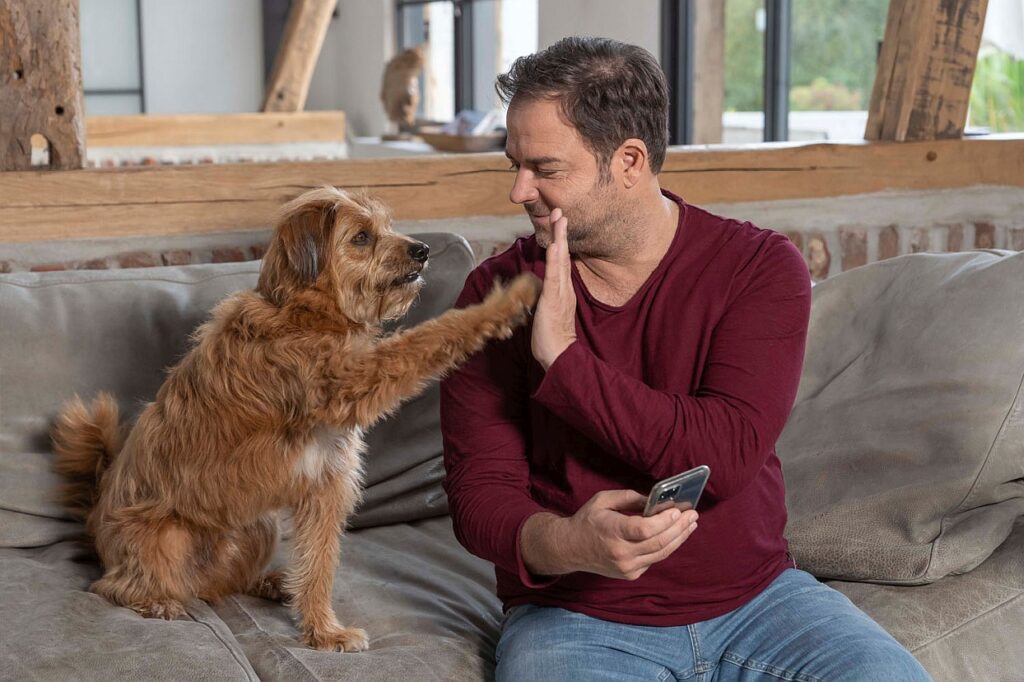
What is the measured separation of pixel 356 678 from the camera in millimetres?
1730

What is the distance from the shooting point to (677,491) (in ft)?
4.84

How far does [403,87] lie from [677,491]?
7.09 meters

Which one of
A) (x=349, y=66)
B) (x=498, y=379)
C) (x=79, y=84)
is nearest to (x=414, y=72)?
(x=349, y=66)

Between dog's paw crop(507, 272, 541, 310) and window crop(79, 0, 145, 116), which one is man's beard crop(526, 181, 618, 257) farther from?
window crop(79, 0, 145, 116)

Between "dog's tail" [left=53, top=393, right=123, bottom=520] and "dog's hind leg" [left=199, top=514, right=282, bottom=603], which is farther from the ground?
"dog's tail" [left=53, top=393, right=123, bottom=520]

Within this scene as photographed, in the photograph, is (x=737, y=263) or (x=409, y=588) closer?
(x=737, y=263)

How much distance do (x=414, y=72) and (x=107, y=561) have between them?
638cm

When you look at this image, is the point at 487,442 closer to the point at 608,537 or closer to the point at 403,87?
the point at 608,537

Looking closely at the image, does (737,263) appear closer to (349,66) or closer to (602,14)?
(602,14)

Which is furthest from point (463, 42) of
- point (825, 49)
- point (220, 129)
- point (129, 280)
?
point (129, 280)

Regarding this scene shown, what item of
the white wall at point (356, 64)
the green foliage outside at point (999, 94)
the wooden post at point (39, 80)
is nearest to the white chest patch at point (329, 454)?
the wooden post at point (39, 80)

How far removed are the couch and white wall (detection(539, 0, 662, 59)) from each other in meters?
4.21

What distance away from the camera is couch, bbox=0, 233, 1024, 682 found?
1.84 m

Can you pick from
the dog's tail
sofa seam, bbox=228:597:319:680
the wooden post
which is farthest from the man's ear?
the wooden post
